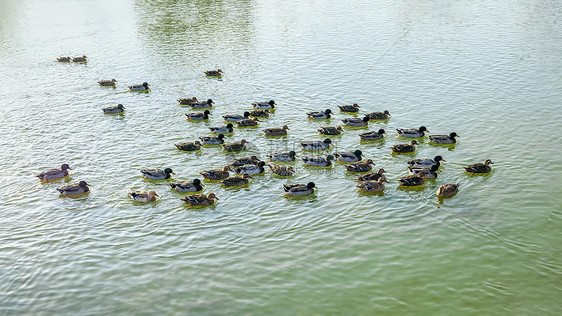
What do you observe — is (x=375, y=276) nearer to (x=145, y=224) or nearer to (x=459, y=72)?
(x=145, y=224)

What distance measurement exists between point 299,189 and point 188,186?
16.0 feet

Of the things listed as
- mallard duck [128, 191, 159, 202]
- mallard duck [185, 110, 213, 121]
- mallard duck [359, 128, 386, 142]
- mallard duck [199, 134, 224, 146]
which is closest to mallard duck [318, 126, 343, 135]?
mallard duck [359, 128, 386, 142]

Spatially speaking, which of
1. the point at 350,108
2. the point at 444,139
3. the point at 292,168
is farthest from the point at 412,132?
the point at 292,168

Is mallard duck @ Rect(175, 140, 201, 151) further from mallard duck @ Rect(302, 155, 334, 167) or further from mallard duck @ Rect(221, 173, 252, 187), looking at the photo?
mallard duck @ Rect(302, 155, 334, 167)

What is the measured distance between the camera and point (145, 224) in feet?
→ 66.1

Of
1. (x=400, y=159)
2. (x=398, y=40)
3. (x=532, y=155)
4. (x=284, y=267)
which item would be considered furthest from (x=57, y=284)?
(x=398, y=40)

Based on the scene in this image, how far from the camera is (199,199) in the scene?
68.9 feet

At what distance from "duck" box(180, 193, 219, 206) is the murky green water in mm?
383

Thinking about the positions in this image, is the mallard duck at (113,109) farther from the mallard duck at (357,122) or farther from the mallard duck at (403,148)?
the mallard duck at (403,148)

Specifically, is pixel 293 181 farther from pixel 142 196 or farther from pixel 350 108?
pixel 350 108

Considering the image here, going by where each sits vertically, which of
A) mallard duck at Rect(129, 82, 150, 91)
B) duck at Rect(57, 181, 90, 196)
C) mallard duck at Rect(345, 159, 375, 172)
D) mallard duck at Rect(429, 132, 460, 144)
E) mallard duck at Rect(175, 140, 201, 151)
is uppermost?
mallard duck at Rect(129, 82, 150, 91)

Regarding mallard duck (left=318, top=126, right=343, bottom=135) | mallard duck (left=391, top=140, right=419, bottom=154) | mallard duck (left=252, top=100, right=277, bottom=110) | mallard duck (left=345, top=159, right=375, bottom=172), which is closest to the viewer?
mallard duck (left=345, top=159, right=375, bottom=172)

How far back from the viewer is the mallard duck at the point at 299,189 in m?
21.4

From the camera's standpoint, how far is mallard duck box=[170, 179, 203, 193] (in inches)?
867
